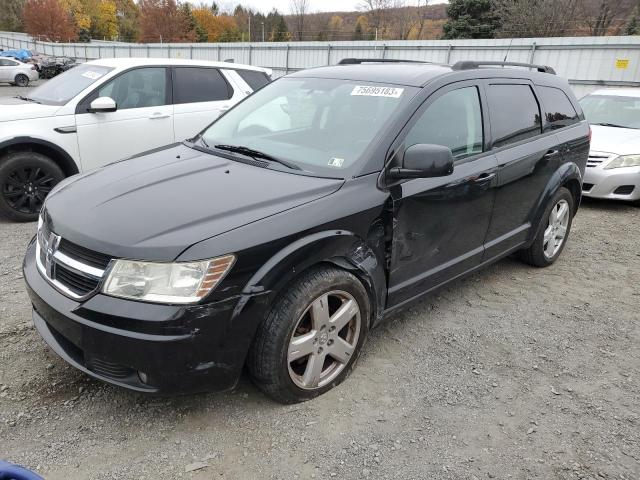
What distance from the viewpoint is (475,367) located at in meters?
3.16

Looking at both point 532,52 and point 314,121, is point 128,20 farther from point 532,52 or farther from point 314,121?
point 314,121

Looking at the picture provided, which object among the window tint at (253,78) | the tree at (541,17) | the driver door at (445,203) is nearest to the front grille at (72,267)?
the driver door at (445,203)

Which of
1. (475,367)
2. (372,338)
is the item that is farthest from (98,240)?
(475,367)

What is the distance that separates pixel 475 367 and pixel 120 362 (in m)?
2.09

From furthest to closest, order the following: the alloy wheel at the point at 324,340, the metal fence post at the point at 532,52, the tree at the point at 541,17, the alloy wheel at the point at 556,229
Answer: the tree at the point at 541,17 < the metal fence post at the point at 532,52 < the alloy wheel at the point at 556,229 < the alloy wheel at the point at 324,340

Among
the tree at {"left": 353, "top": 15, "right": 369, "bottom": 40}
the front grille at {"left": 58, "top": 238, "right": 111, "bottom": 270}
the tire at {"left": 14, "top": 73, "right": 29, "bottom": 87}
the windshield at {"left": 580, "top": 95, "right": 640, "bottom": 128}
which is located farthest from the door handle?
the tree at {"left": 353, "top": 15, "right": 369, "bottom": 40}

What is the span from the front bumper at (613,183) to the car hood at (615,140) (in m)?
0.30

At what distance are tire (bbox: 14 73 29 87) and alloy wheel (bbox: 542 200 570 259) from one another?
1198 inches

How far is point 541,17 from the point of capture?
28469mm

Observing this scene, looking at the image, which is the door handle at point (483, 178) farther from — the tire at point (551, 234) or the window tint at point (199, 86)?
the window tint at point (199, 86)

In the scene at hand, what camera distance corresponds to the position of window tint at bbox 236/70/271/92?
22.7ft

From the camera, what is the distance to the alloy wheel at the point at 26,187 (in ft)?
17.4

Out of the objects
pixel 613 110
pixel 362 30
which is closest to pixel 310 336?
pixel 613 110

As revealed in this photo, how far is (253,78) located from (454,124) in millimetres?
4365
